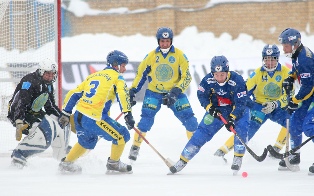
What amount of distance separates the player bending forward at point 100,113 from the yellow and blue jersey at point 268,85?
157 cm

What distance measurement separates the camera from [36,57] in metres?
8.29

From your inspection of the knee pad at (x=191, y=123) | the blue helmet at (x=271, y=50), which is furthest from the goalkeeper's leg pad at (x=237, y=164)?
the knee pad at (x=191, y=123)

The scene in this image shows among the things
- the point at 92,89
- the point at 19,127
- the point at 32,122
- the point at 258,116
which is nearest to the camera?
the point at 92,89

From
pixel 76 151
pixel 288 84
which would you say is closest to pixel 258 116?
pixel 288 84

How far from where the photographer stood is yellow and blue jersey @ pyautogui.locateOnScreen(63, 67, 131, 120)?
6.30 metres

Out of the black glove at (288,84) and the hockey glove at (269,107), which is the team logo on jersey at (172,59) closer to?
the hockey glove at (269,107)

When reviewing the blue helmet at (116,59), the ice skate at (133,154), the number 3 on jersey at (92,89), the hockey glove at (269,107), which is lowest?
the ice skate at (133,154)

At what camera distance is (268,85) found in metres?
7.32

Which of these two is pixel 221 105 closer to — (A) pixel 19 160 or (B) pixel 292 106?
(B) pixel 292 106

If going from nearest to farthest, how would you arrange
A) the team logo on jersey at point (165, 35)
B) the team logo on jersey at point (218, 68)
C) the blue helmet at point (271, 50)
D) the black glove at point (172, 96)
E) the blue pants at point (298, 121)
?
1. the team logo on jersey at point (218, 68)
2. the blue pants at point (298, 121)
3. the blue helmet at point (271, 50)
4. the black glove at point (172, 96)
5. the team logo on jersey at point (165, 35)

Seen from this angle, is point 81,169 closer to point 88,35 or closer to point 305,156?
point 305,156

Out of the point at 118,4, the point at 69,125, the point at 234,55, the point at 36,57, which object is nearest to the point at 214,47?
the point at 234,55

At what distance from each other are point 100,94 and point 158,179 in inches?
36.2

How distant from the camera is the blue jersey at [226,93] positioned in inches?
250
